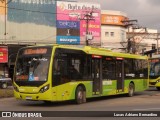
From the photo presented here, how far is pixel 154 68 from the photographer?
108 ft

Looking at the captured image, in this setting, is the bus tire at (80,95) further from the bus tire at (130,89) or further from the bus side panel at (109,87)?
the bus tire at (130,89)

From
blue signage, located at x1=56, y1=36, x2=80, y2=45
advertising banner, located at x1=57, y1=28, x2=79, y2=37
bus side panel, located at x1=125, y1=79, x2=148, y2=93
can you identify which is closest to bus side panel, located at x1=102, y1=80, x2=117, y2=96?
bus side panel, located at x1=125, y1=79, x2=148, y2=93

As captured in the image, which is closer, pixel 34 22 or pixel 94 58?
pixel 94 58

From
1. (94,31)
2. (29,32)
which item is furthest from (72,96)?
(94,31)

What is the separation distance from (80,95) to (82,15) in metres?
39.4

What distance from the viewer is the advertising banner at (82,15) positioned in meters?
56.4

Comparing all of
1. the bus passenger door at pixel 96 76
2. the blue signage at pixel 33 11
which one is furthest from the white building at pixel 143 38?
the bus passenger door at pixel 96 76

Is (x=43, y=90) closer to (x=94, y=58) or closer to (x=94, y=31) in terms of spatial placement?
(x=94, y=58)

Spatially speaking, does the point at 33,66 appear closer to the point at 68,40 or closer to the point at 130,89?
the point at 130,89

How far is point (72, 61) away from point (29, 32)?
113ft

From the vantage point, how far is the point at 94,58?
21.6 m

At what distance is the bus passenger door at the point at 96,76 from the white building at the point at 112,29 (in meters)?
45.7

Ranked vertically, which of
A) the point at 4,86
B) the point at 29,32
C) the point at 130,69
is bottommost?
the point at 4,86

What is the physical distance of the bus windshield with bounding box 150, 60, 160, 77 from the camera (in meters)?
32.6
